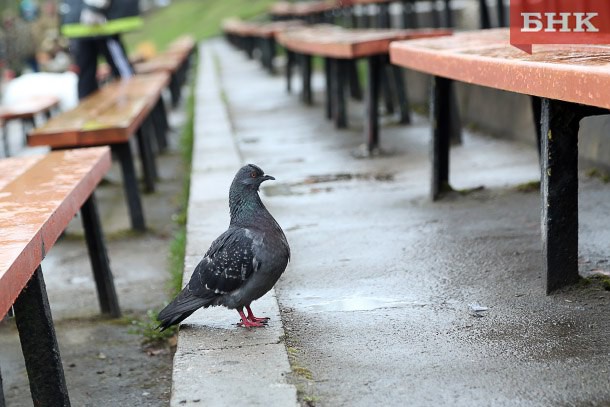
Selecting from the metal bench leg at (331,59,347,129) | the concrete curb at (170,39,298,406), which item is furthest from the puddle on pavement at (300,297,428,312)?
the metal bench leg at (331,59,347,129)

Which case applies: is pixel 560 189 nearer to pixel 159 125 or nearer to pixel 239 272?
pixel 239 272

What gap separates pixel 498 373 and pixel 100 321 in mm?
2524

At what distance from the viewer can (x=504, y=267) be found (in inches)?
168

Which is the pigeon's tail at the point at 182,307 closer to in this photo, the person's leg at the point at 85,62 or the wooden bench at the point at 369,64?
the wooden bench at the point at 369,64

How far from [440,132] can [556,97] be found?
2.55 metres

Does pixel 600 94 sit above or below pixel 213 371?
above

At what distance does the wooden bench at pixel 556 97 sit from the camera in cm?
300

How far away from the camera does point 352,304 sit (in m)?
3.94

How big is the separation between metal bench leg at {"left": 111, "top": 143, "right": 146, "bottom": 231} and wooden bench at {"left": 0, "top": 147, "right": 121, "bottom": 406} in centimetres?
169

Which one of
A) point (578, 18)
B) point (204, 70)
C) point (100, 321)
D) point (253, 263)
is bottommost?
point (204, 70)

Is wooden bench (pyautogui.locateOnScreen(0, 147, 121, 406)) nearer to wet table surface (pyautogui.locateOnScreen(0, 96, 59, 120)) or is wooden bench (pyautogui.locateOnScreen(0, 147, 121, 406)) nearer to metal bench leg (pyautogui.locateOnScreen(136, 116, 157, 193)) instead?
metal bench leg (pyautogui.locateOnScreen(136, 116, 157, 193))

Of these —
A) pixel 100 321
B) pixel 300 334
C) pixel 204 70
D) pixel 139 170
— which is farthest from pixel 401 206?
pixel 204 70

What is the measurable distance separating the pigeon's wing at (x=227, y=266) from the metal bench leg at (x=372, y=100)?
3860 millimetres

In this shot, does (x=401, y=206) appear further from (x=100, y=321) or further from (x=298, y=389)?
(x=298, y=389)
